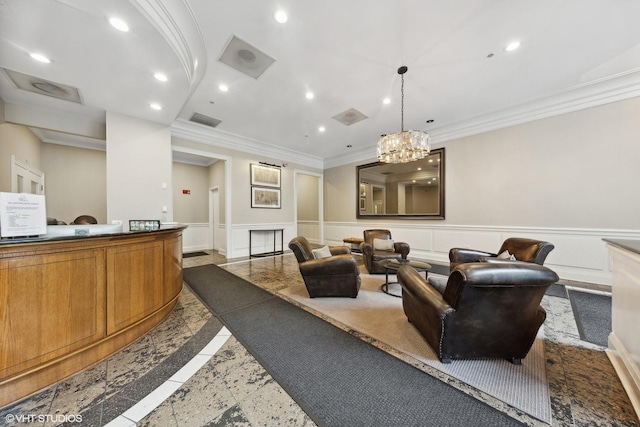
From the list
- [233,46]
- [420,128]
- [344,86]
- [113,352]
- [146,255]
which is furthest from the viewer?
[420,128]

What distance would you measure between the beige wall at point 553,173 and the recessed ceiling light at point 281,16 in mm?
4432

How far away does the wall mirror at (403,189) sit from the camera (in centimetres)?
517

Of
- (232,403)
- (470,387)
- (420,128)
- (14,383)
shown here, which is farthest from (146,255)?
(420,128)

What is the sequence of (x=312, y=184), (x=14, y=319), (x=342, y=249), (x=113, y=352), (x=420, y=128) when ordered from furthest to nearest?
(x=312, y=184) → (x=420, y=128) → (x=342, y=249) → (x=113, y=352) → (x=14, y=319)

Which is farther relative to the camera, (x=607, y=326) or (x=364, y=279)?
(x=364, y=279)

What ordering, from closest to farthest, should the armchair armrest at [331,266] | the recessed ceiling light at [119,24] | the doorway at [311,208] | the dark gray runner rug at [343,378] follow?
the dark gray runner rug at [343,378], the recessed ceiling light at [119,24], the armchair armrest at [331,266], the doorway at [311,208]

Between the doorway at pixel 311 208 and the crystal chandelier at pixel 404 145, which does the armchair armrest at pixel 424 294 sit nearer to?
the crystal chandelier at pixel 404 145

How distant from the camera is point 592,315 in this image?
2441 mm

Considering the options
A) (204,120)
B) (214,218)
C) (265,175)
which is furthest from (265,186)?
(204,120)

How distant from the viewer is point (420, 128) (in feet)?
16.7

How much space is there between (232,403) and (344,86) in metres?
3.97

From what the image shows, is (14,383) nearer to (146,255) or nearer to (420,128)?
(146,255)

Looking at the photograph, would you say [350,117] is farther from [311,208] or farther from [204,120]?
[311,208]

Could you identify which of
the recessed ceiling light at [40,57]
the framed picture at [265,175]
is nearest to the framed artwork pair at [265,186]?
the framed picture at [265,175]
